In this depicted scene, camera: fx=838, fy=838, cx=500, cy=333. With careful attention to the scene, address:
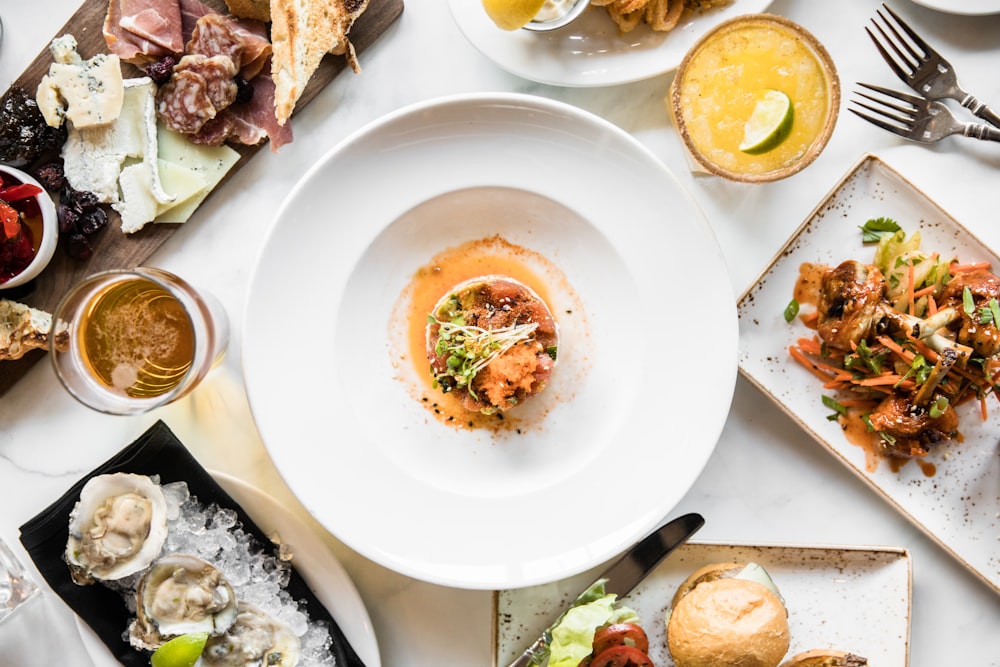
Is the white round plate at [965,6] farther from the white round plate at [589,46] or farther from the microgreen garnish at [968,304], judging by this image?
the microgreen garnish at [968,304]

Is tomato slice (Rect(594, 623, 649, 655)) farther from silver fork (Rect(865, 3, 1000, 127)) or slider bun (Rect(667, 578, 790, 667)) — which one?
silver fork (Rect(865, 3, 1000, 127))

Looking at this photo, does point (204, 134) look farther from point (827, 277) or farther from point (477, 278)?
point (827, 277)

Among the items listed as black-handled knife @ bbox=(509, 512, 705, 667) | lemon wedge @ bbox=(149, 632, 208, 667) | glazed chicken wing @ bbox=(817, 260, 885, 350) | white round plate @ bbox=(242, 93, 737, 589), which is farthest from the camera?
black-handled knife @ bbox=(509, 512, 705, 667)

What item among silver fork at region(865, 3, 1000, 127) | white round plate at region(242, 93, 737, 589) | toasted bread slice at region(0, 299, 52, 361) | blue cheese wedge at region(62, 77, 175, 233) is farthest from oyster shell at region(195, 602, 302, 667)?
silver fork at region(865, 3, 1000, 127)

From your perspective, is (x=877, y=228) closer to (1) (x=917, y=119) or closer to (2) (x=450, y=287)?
(1) (x=917, y=119)

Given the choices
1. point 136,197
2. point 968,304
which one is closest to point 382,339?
point 136,197

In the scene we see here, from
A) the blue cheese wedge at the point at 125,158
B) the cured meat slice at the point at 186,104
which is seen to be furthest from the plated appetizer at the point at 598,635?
the cured meat slice at the point at 186,104
